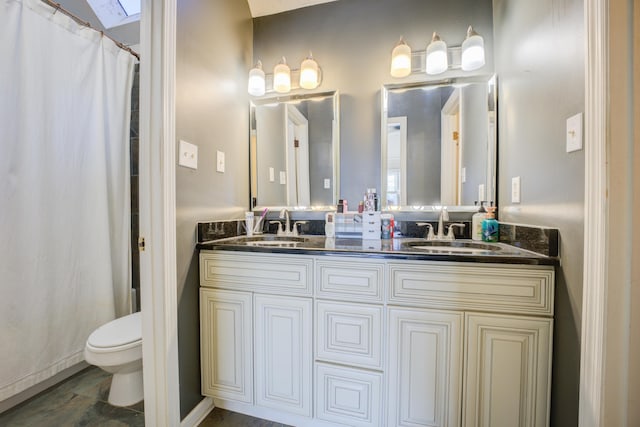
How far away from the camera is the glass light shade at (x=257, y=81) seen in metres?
1.62

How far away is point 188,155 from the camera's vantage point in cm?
116

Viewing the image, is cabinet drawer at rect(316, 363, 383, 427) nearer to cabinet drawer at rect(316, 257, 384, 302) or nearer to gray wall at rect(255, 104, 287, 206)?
cabinet drawer at rect(316, 257, 384, 302)

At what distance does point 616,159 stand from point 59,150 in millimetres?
2416

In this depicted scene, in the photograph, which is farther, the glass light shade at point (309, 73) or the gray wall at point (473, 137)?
the glass light shade at point (309, 73)

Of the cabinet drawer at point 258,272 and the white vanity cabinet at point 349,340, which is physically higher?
the cabinet drawer at point 258,272

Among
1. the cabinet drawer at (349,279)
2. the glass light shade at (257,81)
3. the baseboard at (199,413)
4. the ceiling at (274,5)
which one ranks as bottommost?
the baseboard at (199,413)

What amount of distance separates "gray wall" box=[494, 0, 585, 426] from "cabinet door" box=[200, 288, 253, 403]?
3.83 feet

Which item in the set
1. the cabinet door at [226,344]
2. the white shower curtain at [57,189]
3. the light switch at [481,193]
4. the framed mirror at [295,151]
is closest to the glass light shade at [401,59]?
the framed mirror at [295,151]

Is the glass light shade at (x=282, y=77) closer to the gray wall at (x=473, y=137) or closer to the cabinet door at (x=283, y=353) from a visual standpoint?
the gray wall at (x=473, y=137)

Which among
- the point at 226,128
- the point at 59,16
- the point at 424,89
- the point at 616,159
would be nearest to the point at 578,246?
the point at 616,159

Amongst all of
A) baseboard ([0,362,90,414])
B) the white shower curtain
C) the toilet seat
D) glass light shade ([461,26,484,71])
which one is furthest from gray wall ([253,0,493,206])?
baseboard ([0,362,90,414])

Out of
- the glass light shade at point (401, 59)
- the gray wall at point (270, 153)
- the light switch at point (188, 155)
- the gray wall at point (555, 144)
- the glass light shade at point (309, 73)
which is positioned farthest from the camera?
the gray wall at point (270, 153)

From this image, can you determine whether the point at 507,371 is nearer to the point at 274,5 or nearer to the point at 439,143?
the point at 439,143

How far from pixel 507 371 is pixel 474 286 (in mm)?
315
